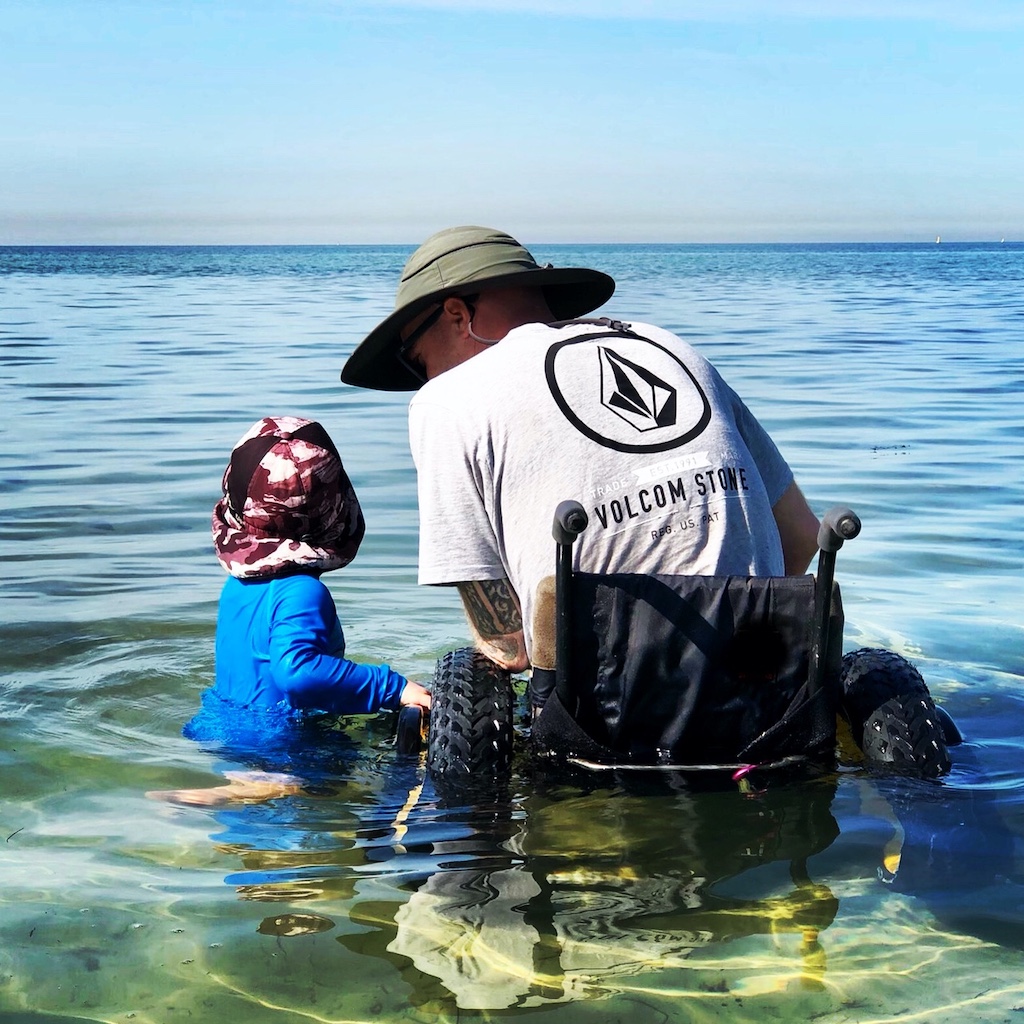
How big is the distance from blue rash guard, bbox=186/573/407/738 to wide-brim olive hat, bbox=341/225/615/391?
29.3 inches

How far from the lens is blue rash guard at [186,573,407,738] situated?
4.06m

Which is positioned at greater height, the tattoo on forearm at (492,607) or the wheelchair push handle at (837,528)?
the wheelchair push handle at (837,528)

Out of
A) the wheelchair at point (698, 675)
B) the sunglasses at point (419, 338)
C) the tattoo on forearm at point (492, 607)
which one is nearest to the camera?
the wheelchair at point (698, 675)

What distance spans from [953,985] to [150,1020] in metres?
1.67

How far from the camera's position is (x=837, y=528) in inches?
122

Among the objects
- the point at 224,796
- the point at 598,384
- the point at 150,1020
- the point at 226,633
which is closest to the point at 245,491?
the point at 226,633

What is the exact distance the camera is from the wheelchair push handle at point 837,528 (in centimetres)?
309

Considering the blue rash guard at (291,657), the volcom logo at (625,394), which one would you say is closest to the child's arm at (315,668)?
the blue rash guard at (291,657)

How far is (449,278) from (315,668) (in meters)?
1.27

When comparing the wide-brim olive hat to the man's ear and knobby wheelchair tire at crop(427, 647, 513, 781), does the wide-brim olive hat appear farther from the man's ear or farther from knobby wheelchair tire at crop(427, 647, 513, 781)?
knobby wheelchair tire at crop(427, 647, 513, 781)

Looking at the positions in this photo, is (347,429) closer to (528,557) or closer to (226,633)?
(226,633)

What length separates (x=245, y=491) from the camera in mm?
4309

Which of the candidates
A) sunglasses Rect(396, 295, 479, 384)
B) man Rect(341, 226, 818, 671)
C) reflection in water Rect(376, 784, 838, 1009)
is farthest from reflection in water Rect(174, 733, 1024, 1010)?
sunglasses Rect(396, 295, 479, 384)

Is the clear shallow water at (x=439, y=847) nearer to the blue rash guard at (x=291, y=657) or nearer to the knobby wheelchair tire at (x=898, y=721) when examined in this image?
the knobby wheelchair tire at (x=898, y=721)
